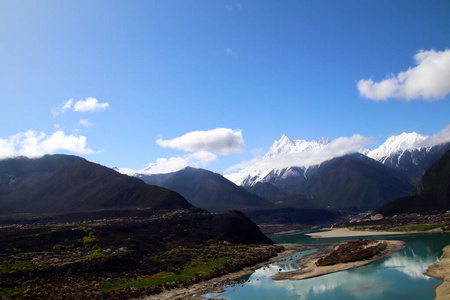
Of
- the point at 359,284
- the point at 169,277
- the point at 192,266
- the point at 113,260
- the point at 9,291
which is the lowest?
the point at 359,284

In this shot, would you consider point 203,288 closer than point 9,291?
No

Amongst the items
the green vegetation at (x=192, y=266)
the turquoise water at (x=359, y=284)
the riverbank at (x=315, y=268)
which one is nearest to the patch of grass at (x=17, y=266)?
the green vegetation at (x=192, y=266)

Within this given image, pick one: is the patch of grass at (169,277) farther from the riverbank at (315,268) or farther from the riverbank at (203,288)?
the riverbank at (315,268)

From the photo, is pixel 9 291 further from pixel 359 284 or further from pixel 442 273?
pixel 442 273

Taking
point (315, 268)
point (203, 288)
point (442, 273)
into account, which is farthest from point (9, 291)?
point (442, 273)

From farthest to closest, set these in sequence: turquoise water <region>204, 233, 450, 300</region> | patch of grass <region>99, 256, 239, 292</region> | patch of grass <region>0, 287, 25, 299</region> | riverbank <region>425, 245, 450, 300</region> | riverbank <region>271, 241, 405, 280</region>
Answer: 1. riverbank <region>271, 241, 405, 280</region>
2. patch of grass <region>99, 256, 239, 292</region>
3. turquoise water <region>204, 233, 450, 300</region>
4. patch of grass <region>0, 287, 25, 299</region>
5. riverbank <region>425, 245, 450, 300</region>

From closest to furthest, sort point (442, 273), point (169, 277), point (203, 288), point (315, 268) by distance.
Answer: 1. point (442, 273)
2. point (203, 288)
3. point (169, 277)
4. point (315, 268)

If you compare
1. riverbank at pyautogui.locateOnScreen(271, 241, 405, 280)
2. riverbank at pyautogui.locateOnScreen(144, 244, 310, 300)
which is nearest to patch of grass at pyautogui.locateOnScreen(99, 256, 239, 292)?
riverbank at pyautogui.locateOnScreen(144, 244, 310, 300)

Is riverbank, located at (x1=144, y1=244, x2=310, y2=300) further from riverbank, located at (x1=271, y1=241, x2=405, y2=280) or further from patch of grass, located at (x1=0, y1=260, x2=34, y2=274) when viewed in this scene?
patch of grass, located at (x1=0, y1=260, x2=34, y2=274)
